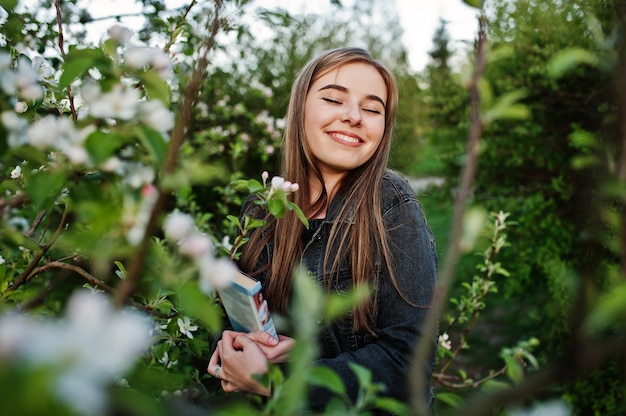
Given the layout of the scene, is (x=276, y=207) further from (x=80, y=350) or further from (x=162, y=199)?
(x=80, y=350)

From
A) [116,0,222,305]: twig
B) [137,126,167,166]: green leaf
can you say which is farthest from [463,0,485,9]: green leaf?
[137,126,167,166]: green leaf

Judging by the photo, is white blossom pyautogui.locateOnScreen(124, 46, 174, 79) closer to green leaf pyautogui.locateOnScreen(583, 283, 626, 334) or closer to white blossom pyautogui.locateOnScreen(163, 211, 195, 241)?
white blossom pyautogui.locateOnScreen(163, 211, 195, 241)

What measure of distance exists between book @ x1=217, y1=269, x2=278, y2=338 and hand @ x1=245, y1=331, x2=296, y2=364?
0.6 inches

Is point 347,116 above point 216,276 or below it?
above

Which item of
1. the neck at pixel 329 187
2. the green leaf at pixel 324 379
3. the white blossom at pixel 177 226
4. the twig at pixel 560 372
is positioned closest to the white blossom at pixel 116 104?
the white blossom at pixel 177 226

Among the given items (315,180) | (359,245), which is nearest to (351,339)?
(359,245)

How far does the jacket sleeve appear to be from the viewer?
153 centimetres

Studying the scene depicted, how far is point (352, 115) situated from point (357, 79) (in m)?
0.17

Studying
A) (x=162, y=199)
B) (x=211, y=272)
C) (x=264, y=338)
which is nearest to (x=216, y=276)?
(x=211, y=272)

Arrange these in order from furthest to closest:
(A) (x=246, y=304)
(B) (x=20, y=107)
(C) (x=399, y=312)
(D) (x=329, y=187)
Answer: (D) (x=329, y=187), (C) (x=399, y=312), (A) (x=246, y=304), (B) (x=20, y=107)

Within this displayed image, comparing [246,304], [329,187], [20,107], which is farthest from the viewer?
[329,187]

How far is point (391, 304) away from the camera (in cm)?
165

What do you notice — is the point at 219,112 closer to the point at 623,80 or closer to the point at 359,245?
the point at 359,245

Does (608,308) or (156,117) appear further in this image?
(156,117)
